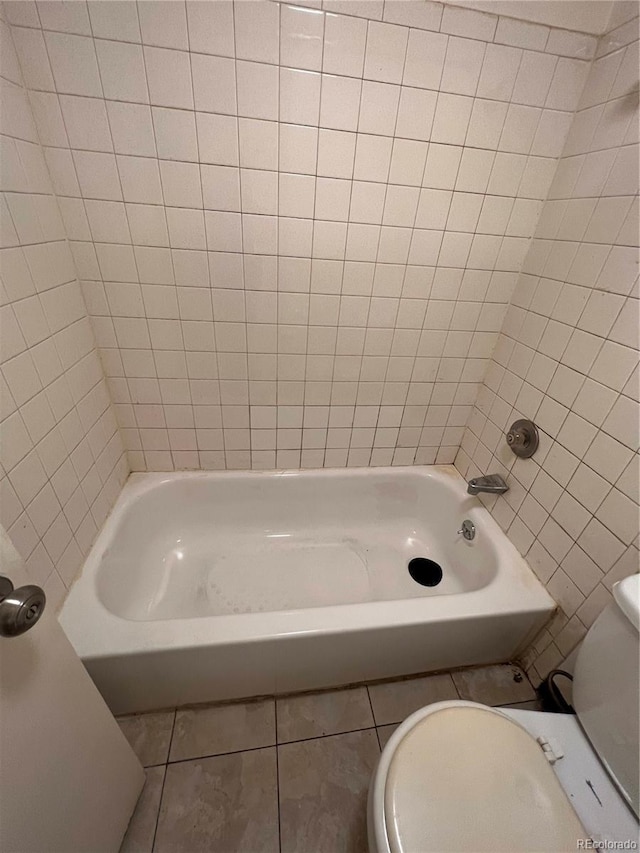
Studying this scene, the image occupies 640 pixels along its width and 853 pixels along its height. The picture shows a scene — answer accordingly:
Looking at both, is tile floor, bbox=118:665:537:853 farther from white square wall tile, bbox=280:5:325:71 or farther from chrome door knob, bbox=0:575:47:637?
white square wall tile, bbox=280:5:325:71

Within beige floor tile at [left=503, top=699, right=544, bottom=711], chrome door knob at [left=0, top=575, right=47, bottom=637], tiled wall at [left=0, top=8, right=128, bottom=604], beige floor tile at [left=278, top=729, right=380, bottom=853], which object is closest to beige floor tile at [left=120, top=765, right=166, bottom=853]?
beige floor tile at [left=278, top=729, right=380, bottom=853]

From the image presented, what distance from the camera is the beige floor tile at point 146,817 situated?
0.83 m

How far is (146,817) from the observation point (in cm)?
87

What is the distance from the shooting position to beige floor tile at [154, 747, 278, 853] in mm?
848

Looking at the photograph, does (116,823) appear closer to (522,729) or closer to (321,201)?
(522,729)

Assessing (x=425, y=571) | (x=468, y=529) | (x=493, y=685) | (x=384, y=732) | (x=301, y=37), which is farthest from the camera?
(x=425, y=571)

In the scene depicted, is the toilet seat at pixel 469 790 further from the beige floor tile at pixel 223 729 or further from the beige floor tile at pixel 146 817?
the beige floor tile at pixel 146 817

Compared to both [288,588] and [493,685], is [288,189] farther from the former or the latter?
[493,685]

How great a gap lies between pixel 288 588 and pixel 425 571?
1.97 ft

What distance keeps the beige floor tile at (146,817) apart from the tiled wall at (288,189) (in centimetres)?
98

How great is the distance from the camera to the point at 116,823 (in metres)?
0.77

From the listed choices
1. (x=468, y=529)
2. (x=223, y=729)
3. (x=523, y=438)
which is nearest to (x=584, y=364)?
(x=523, y=438)

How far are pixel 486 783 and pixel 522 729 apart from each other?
0.14 m

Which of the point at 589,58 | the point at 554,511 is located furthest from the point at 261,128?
the point at 554,511
